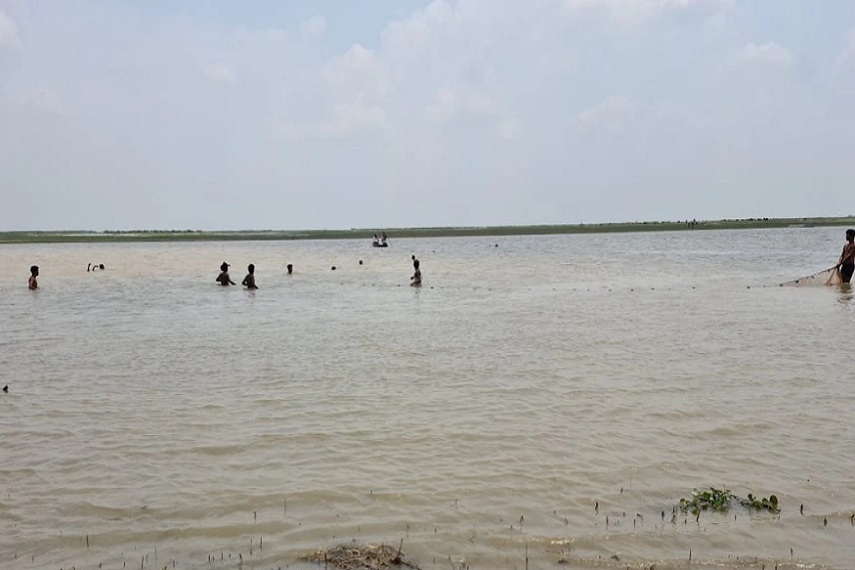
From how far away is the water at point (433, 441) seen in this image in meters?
5.68

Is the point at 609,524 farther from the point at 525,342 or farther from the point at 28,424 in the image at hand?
the point at 525,342

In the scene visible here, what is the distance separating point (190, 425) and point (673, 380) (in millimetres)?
7273

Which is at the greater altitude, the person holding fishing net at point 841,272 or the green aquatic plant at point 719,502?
the person holding fishing net at point 841,272

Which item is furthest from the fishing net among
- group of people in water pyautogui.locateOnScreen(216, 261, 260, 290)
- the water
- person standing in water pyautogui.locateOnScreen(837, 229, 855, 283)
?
Result: group of people in water pyautogui.locateOnScreen(216, 261, 260, 290)

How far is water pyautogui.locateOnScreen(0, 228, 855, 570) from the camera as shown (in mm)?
5676

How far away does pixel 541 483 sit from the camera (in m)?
6.83

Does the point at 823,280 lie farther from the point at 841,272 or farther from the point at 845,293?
the point at 845,293

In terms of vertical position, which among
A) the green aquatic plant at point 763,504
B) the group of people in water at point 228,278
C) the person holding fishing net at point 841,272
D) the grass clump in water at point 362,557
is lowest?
the grass clump in water at point 362,557

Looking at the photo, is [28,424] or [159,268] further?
[159,268]

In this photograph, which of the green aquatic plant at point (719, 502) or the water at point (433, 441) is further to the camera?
the green aquatic plant at point (719, 502)

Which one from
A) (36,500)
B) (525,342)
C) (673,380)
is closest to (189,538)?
(36,500)

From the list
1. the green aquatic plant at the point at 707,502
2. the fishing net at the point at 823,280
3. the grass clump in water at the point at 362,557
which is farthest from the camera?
the fishing net at the point at 823,280

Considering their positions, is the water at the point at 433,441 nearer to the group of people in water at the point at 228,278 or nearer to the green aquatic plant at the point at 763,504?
the green aquatic plant at the point at 763,504

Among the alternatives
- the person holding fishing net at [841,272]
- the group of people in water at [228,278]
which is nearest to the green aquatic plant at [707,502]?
the person holding fishing net at [841,272]
